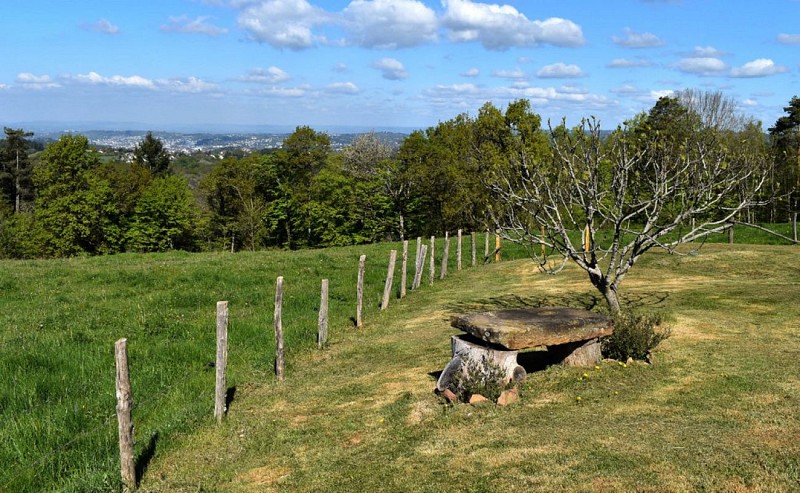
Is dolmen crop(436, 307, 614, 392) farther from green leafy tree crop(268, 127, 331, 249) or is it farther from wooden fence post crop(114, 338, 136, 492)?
green leafy tree crop(268, 127, 331, 249)

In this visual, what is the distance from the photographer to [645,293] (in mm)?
20359

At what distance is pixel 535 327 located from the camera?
1080 cm

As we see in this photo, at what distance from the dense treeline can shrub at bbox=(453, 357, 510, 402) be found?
38.2 m

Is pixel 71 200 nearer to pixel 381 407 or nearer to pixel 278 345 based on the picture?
pixel 278 345

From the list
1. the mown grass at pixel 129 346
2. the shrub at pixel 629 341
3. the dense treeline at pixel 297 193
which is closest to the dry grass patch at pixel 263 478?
the mown grass at pixel 129 346

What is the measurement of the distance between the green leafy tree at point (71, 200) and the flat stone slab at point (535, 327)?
55138mm

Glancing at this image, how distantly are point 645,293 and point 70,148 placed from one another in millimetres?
57712

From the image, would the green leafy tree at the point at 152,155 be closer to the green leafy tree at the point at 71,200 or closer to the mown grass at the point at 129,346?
the green leafy tree at the point at 71,200

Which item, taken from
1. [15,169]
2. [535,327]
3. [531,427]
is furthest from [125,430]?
[15,169]

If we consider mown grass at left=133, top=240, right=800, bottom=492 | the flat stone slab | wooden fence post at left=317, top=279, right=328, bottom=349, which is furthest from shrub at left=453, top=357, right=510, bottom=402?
wooden fence post at left=317, top=279, right=328, bottom=349

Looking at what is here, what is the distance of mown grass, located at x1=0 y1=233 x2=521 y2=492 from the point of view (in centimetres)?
918

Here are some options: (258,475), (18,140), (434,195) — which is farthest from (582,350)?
(18,140)

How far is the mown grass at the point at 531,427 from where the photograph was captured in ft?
23.8

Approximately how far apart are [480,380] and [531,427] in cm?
168
